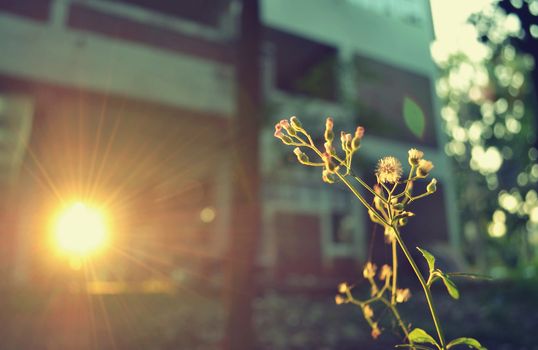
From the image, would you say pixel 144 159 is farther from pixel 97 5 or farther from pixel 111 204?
pixel 97 5

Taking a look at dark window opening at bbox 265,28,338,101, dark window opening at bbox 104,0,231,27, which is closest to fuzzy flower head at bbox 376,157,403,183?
dark window opening at bbox 265,28,338,101

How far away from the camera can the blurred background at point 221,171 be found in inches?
129

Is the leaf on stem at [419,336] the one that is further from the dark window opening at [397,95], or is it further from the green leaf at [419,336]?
the dark window opening at [397,95]

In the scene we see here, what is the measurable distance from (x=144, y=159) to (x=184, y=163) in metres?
1.16

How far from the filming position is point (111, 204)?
30.5 feet

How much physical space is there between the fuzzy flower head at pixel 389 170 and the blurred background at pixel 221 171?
2.73 feet

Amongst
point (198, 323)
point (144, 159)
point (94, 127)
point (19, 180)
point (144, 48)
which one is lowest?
point (198, 323)

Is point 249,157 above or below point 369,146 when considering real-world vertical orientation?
below

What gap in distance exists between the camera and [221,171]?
10.9 m

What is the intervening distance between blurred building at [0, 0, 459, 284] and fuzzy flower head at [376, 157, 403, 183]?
20.9 feet

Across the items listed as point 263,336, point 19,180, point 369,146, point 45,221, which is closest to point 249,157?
point 263,336

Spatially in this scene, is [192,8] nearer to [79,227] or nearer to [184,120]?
[184,120]

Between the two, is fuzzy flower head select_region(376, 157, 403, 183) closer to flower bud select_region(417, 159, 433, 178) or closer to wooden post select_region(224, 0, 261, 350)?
flower bud select_region(417, 159, 433, 178)

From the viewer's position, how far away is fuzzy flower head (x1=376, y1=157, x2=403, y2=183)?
0.71m
